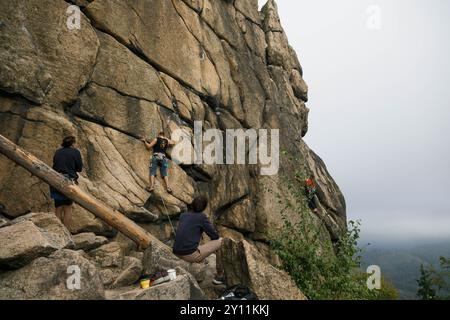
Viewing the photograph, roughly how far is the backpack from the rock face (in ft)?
2.89

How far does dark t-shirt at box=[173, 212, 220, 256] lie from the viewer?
10.5 meters

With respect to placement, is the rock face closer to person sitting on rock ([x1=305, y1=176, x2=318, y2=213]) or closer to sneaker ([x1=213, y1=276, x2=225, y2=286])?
sneaker ([x1=213, y1=276, x2=225, y2=286])

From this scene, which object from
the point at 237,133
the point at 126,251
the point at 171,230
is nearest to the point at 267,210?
the point at 237,133

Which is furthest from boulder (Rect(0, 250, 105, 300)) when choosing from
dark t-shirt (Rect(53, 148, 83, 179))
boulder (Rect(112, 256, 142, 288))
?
dark t-shirt (Rect(53, 148, 83, 179))

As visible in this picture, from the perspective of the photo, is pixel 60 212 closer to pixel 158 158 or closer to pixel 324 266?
pixel 158 158

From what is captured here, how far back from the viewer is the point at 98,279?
26.6 feet

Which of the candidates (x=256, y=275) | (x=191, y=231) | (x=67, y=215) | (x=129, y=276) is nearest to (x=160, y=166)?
(x=67, y=215)

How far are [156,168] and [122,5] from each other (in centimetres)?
929

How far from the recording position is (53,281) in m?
7.74

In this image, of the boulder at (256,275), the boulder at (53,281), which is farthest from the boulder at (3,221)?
the boulder at (256,275)

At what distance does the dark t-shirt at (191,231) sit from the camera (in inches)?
414

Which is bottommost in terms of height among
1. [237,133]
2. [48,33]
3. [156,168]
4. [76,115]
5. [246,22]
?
[156,168]
